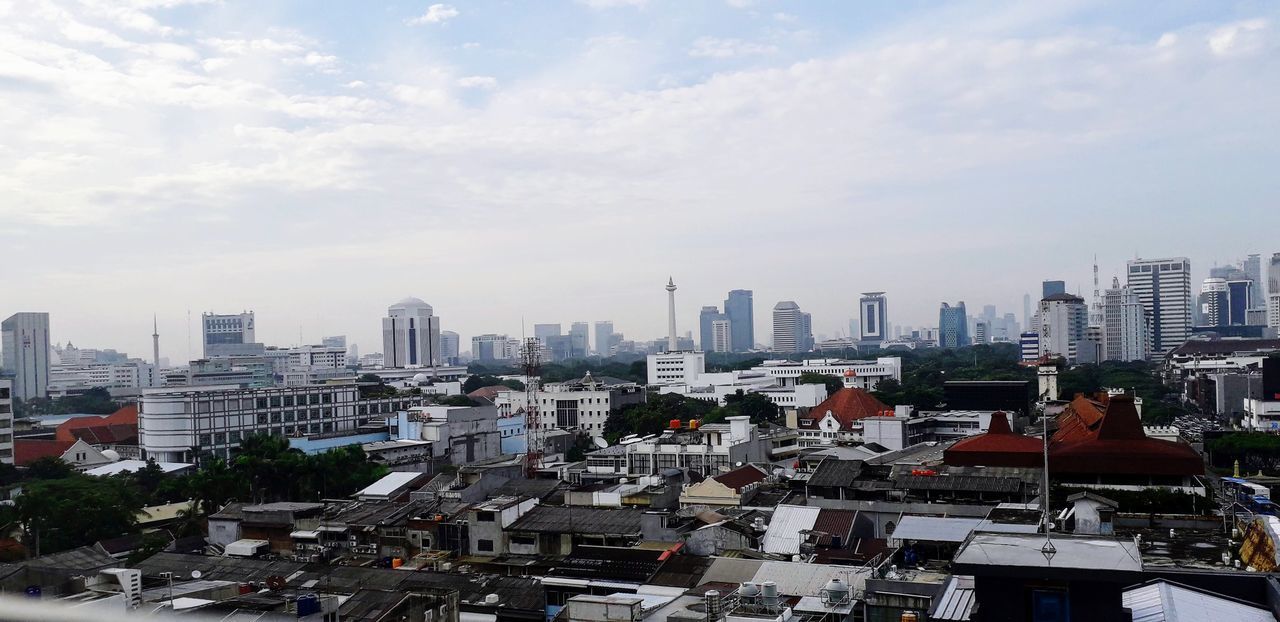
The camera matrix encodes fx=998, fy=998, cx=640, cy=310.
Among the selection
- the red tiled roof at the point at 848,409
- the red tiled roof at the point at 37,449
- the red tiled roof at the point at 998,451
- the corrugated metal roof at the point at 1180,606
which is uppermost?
the corrugated metal roof at the point at 1180,606

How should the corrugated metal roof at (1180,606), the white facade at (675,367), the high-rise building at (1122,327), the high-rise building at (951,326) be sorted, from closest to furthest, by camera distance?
the corrugated metal roof at (1180,606) → the white facade at (675,367) → the high-rise building at (1122,327) → the high-rise building at (951,326)

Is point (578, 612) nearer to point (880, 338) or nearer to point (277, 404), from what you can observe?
point (277, 404)

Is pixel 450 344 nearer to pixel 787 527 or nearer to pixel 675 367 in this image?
pixel 675 367

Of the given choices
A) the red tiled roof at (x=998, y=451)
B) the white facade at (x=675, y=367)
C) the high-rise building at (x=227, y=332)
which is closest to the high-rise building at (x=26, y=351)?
the high-rise building at (x=227, y=332)

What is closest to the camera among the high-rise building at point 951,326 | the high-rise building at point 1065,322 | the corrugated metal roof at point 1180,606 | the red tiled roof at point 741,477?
the corrugated metal roof at point 1180,606

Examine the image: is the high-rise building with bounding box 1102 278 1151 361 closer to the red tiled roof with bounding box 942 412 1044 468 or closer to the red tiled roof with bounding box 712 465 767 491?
the red tiled roof with bounding box 942 412 1044 468

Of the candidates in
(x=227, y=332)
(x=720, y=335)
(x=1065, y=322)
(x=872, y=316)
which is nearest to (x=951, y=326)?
(x=872, y=316)

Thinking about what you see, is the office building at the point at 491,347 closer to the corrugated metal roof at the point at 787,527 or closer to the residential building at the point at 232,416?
the residential building at the point at 232,416
